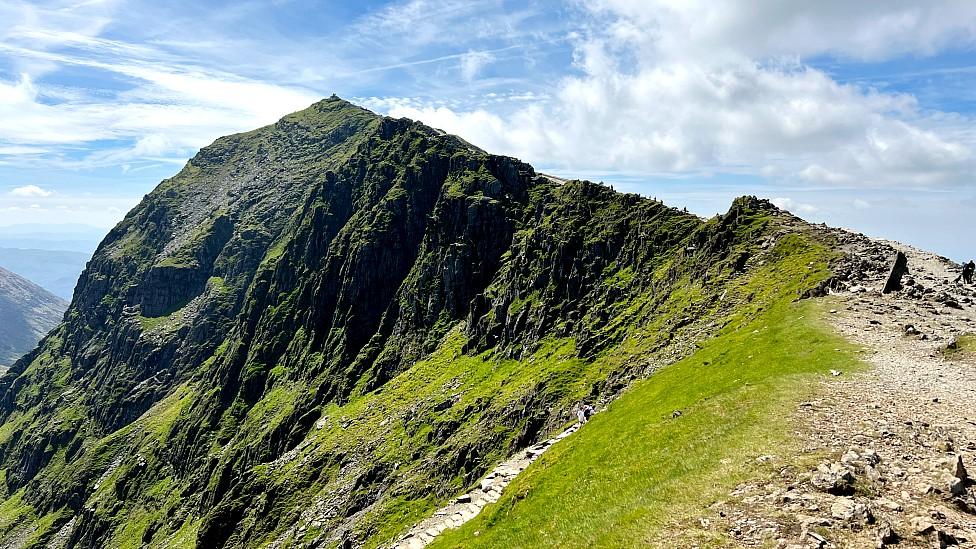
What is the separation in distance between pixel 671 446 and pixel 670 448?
0.30 metres

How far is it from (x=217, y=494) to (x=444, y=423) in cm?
11125

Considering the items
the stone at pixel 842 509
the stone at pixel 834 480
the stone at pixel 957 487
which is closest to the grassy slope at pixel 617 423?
the stone at pixel 834 480

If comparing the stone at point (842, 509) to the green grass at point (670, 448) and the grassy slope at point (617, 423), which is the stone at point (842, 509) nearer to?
the green grass at point (670, 448)

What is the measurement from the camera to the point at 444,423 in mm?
118625

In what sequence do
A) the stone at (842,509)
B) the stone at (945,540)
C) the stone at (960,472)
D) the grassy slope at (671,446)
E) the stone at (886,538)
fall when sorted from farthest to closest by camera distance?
the grassy slope at (671,446), the stone at (960,472), the stone at (842,509), the stone at (886,538), the stone at (945,540)

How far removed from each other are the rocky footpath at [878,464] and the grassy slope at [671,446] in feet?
5.68

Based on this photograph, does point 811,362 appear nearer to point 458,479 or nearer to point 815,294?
point 815,294

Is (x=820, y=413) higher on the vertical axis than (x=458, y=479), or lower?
higher

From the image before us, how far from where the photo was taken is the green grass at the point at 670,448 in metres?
25.4

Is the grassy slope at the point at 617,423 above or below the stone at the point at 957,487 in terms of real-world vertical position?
below

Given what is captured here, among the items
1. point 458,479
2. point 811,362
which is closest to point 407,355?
point 458,479

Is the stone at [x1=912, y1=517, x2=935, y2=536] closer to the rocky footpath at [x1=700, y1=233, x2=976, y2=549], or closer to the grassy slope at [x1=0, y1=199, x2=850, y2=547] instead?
the rocky footpath at [x1=700, y1=233, x2=976, y2=549]

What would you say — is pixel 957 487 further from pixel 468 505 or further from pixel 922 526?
pixel 468 505

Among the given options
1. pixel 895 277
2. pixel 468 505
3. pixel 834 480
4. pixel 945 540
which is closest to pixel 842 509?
pixel 834 480
